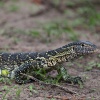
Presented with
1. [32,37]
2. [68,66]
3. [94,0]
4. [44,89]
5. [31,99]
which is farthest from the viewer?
[94,0]

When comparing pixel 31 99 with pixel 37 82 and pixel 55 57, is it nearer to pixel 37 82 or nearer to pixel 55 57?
pixel 37 82

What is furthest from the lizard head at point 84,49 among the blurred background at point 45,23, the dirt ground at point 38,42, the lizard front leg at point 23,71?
the blurred background at point 45,23

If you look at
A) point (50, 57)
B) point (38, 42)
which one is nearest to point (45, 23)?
point (38, 42)

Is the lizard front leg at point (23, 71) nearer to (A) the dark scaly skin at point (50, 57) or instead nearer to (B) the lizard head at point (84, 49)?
(A) the dark scaly skin at point (50, 57)

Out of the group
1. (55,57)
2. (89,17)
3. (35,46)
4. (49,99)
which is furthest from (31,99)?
(89,17)

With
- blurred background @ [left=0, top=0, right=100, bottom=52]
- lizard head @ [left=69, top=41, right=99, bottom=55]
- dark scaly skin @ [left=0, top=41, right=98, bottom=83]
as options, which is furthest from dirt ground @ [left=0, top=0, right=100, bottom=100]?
lizard head @ [left=69, top=41, right=99, bottom=55]

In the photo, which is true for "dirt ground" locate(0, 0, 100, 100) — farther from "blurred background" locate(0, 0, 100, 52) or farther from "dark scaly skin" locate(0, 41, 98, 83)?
"dark scaly skin" locate(0, 41, 98, 83)

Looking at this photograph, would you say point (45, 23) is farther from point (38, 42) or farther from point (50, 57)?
point (50, 57)
